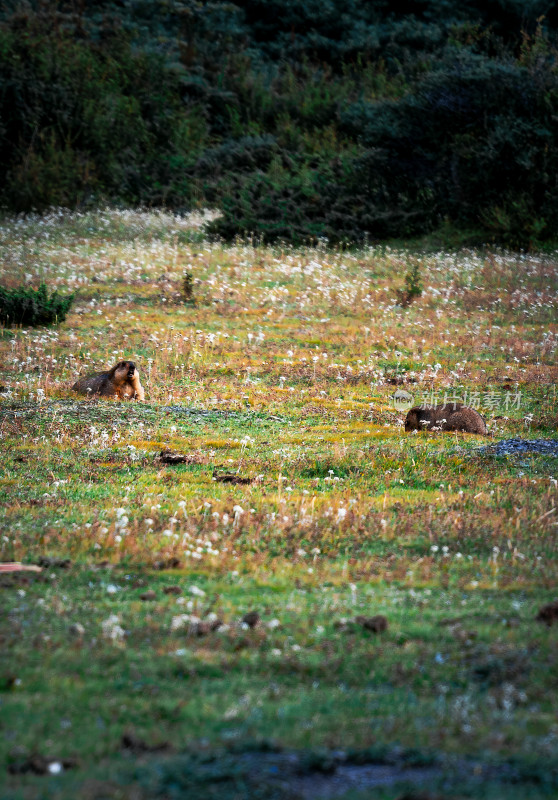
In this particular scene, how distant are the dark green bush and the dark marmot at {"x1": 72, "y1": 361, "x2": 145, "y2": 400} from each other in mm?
5113

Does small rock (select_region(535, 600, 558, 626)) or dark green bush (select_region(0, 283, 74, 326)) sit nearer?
small rock (select_region(535, 600, 558, 626))

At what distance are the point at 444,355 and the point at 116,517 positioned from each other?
10.2 m

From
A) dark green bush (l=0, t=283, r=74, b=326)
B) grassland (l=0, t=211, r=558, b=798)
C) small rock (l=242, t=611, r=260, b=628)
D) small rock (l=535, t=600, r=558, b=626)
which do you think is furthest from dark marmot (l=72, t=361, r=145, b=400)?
small rock (l=535, t=600, r=558, b=626)

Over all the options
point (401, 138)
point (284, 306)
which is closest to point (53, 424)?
point (284, 306)

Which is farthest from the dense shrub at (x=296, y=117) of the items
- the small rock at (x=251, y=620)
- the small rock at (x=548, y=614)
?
the small rock at (x=251, y=620)

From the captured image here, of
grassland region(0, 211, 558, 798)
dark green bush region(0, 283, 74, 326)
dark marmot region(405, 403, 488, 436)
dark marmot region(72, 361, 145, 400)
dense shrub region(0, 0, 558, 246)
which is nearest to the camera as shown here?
grassland region(0, 211, 558, 798)

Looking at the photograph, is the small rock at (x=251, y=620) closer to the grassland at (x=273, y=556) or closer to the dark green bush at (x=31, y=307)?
the grassland at (x=273, y=556)

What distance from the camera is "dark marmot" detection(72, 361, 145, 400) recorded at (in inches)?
523

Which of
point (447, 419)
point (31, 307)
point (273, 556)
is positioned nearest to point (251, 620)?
point (273, 556)

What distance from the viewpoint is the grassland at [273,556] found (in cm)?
466

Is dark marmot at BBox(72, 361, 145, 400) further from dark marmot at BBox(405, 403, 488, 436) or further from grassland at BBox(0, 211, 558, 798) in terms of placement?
dark marmot at BBox(405, 403, 488, 436)

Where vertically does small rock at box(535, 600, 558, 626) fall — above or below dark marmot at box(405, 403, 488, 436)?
above

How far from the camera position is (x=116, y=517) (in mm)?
8164

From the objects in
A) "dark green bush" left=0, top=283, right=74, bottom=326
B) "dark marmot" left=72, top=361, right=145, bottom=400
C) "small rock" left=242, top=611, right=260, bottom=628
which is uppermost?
"small rock" left=242, top=611, right=260, bottom=628
